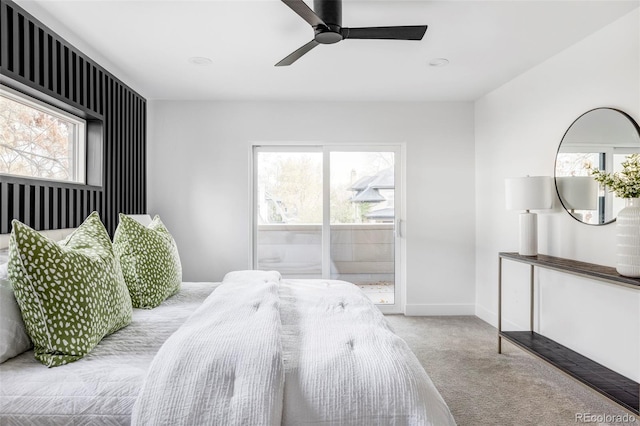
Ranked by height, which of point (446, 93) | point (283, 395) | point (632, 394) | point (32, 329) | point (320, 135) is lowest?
point (632, 394)

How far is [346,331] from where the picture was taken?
165 centimetres

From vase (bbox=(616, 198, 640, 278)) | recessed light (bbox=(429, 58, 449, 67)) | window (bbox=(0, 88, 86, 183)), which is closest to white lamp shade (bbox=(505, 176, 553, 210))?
vase (bbox=(616, 198, 640, 278))

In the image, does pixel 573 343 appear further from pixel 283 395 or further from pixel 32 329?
pixel 32 329

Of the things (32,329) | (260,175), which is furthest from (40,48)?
(260,175)

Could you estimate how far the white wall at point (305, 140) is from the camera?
14.1ft

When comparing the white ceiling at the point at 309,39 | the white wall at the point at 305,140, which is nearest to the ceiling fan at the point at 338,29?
the white ceiling at the point at 309,39

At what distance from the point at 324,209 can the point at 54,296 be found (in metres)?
3.26

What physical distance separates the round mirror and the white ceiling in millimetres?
666

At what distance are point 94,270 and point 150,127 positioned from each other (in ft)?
9.91

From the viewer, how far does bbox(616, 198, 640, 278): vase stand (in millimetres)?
2078

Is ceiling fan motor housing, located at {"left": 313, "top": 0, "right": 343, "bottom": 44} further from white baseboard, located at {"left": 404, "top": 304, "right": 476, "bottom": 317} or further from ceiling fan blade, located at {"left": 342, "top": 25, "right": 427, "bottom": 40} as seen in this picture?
white baseboard, located at {"left": 404, "top": 304, "right": 476, "bottom": 317}

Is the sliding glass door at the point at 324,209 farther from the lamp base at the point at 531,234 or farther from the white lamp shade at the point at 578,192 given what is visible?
the white lamp shade at the point at 578,192

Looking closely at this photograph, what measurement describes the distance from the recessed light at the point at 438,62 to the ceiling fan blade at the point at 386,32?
3.50 ft

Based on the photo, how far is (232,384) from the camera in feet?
4.03
